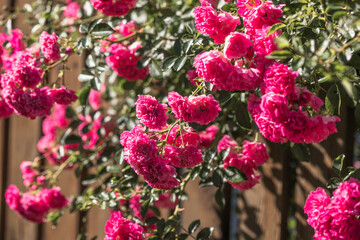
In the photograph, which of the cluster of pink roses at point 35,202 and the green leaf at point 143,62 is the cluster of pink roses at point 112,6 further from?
the cluster of pink roses at point 35,202

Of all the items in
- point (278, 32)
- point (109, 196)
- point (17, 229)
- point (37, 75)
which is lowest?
point (17, 229)

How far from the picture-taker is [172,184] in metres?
1.03

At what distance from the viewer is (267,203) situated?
4.86 feet

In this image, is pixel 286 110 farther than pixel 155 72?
No

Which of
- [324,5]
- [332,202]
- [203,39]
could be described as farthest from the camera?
[203,39]

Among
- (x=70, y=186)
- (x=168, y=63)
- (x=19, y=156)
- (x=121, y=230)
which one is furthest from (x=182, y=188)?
(x=19, y=156)

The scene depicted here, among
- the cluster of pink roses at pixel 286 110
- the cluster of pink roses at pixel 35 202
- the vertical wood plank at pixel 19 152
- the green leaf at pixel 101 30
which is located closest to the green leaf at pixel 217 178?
the cluster of pink roses at pixel 286 110

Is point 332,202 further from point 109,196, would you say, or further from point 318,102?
point 109,196

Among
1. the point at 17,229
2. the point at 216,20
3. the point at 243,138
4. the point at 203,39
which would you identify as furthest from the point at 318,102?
the point at 17,229

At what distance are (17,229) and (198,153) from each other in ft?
5.39

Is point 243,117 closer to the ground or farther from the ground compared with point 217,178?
farther from the ground

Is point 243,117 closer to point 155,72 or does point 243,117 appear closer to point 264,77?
point 264,77

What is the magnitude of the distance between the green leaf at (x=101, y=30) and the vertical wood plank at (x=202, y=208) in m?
0.65

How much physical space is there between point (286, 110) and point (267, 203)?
67 centimetres
